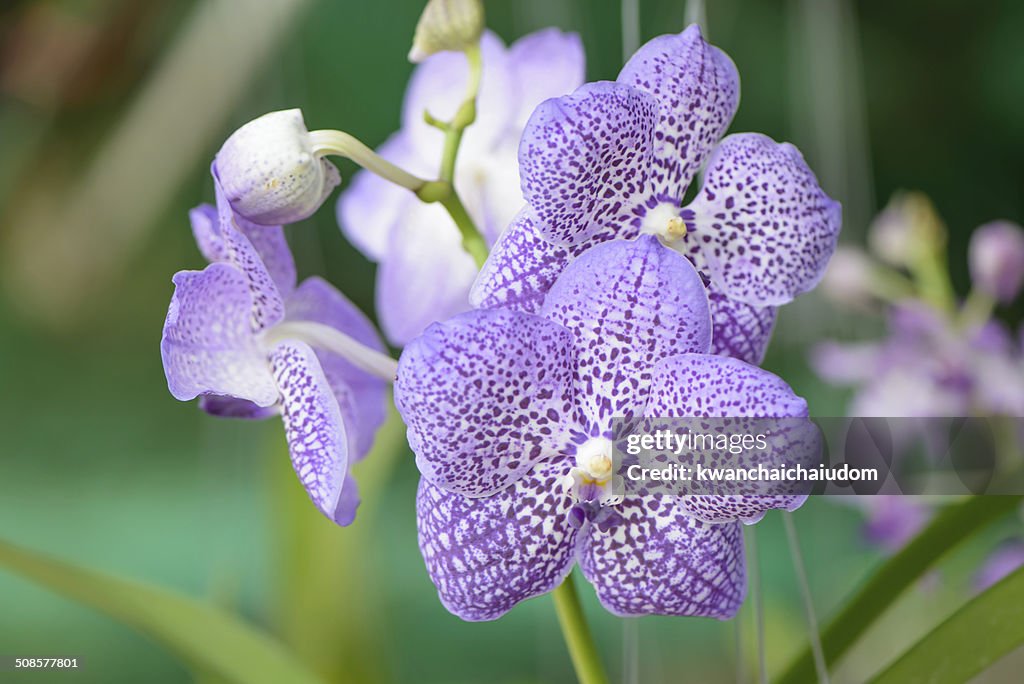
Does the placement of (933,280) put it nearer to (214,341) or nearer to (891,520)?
(891,520)

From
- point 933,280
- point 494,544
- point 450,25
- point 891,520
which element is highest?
point 450,25

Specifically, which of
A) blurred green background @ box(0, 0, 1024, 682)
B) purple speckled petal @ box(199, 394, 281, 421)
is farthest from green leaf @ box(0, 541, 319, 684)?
blurred green background @ box(0, 0, 1024, 682)

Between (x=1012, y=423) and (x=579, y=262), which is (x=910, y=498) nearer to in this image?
(x=1012, y=423)

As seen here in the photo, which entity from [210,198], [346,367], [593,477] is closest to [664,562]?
[593,477]

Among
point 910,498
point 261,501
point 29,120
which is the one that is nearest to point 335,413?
point 910,498

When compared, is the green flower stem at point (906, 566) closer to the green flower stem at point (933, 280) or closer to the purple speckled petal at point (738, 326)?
the purple speckled petal at point (738, 326)
